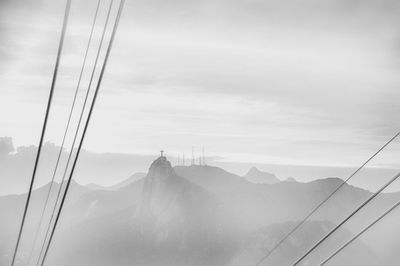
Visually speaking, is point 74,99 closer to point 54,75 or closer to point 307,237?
point 54,75

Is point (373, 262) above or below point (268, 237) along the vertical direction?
below

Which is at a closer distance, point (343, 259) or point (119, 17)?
point (119, 17)

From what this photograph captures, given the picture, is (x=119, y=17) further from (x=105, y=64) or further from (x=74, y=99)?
(x=74, y=99)

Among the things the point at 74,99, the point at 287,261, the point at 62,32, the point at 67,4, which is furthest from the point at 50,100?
the point at 287,261

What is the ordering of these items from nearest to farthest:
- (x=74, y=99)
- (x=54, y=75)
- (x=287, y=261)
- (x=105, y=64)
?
(x=54, y=75), (x=105, y=64), (x=74, y=99), (x=287, y=261)

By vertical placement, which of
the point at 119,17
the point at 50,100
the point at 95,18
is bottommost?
the point at 50,100

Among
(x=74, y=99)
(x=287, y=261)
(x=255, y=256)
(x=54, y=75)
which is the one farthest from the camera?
(x=255, y=256)

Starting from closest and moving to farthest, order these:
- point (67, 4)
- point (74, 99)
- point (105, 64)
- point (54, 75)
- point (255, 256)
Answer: point (67, 4), point (54, 75), point (105, 64), point (74, 99), point (255, 256)

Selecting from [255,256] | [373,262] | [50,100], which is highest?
[255,256]

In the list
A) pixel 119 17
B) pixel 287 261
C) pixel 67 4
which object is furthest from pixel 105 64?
pixel 287 261
